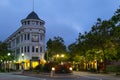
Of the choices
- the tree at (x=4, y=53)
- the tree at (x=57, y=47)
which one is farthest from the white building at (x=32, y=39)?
the tree at (x=57, y=47)

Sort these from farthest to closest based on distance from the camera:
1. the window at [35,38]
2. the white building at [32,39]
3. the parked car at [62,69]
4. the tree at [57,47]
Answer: the tree at [57,47]
the window at [35,38]
the white building at [32,39]
the parked car at [62,69]

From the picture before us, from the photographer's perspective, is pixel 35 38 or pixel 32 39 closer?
pixel 32 39

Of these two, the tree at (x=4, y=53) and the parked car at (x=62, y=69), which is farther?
the tree at (x=4, y=53)

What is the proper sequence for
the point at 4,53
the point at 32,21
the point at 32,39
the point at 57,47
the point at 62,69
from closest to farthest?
the point at 62,69 → the point at 4,53 → the point at 32,21 → the point at 32,39 → the point at 57,47

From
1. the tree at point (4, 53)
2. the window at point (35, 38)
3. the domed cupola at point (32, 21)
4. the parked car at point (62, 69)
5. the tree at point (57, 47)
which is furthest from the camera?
the tree at point (57, 47)

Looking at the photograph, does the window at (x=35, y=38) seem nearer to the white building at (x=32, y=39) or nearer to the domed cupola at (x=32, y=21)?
the white building at (x=32, y=39)

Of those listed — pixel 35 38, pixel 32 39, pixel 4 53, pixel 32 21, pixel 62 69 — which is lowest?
pixel 62 69

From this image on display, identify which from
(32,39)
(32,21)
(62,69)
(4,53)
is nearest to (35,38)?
(32,39)

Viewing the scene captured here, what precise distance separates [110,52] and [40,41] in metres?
39.4

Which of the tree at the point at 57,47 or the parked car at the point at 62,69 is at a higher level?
the tree at the point at 57,47

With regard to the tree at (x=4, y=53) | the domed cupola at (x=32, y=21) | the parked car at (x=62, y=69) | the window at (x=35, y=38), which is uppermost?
the domed cupola at (x=32, y=21)

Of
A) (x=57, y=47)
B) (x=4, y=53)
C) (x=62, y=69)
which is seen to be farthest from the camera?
(x=57, y=47)

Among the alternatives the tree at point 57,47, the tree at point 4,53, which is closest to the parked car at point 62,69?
the tree at point 4,53

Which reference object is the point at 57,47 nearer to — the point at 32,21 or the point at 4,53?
the point at 32,21
